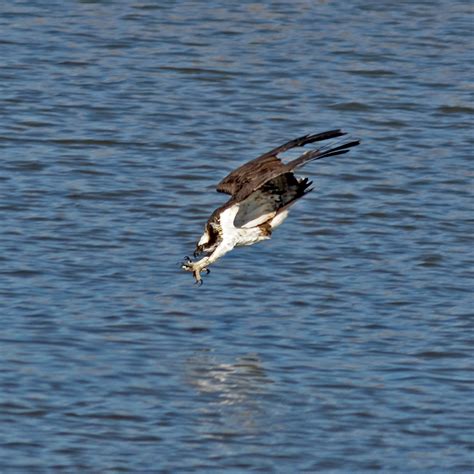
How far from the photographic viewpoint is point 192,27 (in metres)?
16.2

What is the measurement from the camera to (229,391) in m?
8.59

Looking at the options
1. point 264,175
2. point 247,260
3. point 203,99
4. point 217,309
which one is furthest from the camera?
point 203,99

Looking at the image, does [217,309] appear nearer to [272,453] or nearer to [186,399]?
[186,399]

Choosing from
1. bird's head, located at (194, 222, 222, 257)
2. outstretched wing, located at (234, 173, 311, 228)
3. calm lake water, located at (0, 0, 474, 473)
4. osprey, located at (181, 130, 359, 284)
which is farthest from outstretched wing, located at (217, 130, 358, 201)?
calm lake water, located at (0, 0, 474, 473)

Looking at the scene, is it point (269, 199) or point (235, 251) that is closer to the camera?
point (269, 199)

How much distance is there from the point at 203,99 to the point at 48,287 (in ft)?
15.3

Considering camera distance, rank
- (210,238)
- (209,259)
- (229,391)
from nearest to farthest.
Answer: (229,391) < (209,259) < (210,238)

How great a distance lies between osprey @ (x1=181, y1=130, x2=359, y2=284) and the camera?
29.1 ft

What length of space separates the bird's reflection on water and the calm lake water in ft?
0.05

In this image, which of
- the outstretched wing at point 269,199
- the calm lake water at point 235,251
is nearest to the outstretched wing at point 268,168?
the outstretched wing at point 269,199

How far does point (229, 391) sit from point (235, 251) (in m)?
2.49

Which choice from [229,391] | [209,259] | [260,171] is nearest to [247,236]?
[209,259]

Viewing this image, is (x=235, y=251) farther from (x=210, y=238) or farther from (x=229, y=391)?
(x=229, y=391)

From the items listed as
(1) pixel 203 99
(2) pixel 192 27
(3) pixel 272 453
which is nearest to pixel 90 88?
(1) pixel 203 99
